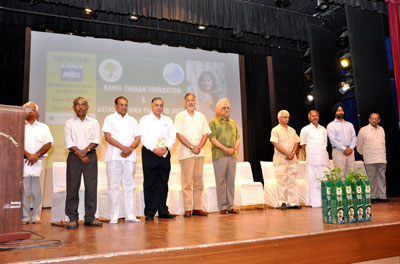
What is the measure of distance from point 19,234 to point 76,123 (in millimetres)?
1619

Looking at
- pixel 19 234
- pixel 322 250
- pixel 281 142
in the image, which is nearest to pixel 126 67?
pixel 281 142

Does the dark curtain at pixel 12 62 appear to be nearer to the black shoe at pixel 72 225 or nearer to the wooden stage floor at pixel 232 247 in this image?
the black shoe at pixel 72 225

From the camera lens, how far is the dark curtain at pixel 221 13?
600 centimetres

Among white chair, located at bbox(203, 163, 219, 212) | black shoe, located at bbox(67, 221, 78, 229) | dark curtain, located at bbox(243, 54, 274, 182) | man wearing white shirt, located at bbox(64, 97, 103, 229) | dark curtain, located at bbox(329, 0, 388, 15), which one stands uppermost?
dark curtain, located at bbox(329, 0, 388, 15)

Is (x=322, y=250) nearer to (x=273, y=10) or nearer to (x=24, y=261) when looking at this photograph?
(x=24, y=261)

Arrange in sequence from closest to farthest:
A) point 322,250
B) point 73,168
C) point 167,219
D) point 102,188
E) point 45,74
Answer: point 322,250 < point 73,168 < point 167,219 < point 102,188 < point 45,74

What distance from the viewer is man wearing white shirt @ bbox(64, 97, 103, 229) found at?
3715 millimetres

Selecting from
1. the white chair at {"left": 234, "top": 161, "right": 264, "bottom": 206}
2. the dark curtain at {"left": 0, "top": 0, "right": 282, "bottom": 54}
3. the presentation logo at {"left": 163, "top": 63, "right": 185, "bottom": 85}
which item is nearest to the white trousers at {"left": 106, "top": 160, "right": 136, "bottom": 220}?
the white chair at {"left": 234, "top": 161, "right": 264, "bottom": 206}

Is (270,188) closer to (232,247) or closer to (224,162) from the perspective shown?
(224,162)

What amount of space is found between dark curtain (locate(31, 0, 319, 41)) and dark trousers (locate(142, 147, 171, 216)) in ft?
9.68

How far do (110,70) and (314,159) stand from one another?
4.08 m

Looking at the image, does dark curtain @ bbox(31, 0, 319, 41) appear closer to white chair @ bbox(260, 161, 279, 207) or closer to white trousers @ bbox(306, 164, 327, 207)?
white chair @ bbox(260, 161, 279, 207)

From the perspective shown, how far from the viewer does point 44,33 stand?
6797 mm

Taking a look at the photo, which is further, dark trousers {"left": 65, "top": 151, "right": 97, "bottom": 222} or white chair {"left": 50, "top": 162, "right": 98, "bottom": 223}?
white chair {"left": 50, "top": 162, "right": 98, "bottom": 223}
